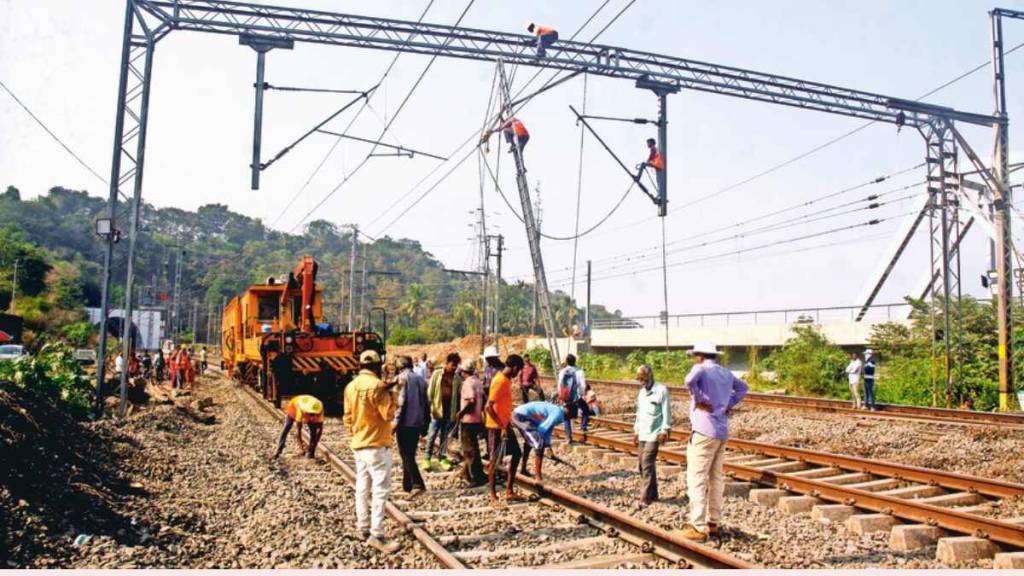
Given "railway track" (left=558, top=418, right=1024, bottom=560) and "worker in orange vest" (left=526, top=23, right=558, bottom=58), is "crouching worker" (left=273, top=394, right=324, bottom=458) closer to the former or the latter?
"railway track" (left=558, top=418, right=1024, bottom=560)

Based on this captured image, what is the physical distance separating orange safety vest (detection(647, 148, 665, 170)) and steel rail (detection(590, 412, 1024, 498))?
5.74m

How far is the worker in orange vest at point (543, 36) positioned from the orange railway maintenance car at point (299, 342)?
7.70 metres

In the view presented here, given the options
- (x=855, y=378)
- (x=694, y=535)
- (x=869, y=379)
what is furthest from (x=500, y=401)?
(x=855, y=378)

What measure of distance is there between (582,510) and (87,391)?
14928mm

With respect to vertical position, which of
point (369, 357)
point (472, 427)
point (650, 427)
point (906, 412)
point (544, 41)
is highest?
point (544, 41)

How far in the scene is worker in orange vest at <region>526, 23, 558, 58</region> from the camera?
15.2m

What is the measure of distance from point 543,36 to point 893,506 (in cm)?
1091

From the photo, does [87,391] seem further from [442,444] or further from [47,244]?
[47,244]

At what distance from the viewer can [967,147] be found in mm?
19203

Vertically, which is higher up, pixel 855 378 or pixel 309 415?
pixel 855 378

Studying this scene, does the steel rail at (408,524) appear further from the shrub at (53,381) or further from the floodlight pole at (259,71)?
the shrub at (53,381)

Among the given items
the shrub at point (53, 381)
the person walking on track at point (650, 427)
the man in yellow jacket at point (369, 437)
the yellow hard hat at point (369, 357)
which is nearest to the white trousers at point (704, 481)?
the person walking on track at point (650, 427)

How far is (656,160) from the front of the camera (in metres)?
15.2

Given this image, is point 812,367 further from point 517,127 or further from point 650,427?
point 650,427
